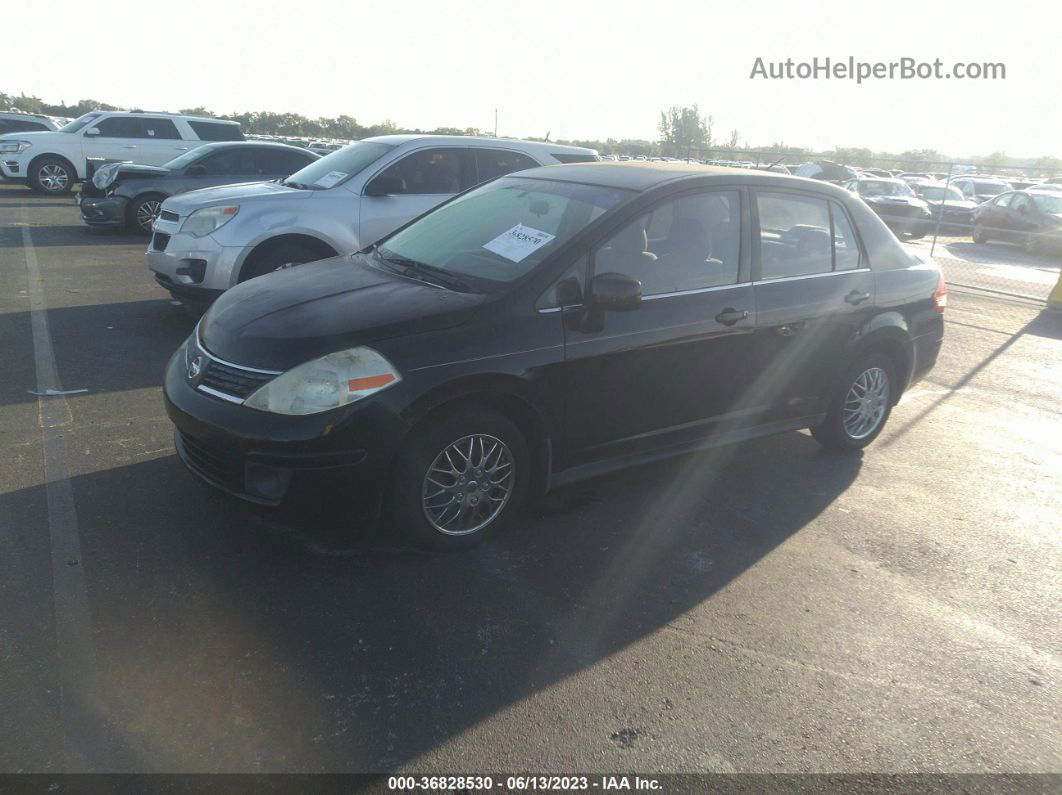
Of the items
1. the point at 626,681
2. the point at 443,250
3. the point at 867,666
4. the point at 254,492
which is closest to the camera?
the point at 626,681

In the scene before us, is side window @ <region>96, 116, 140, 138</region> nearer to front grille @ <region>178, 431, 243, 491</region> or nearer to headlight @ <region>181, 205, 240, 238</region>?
headlight @ <region>181, 205, 240, 238</region>

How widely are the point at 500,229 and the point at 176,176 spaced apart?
9819mm

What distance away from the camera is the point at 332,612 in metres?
3.27

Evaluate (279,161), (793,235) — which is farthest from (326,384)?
(279,161)

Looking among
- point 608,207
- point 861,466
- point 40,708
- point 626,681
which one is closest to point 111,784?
point 40,708

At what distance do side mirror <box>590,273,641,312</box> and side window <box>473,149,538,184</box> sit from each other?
470cm

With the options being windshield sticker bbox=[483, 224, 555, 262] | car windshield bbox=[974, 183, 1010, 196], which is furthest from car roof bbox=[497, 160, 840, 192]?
car windshield bbox=[974, 183, 1010, 196]

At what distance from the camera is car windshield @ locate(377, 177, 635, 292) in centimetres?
402

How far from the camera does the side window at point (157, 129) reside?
1733 centimetres

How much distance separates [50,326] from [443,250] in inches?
188

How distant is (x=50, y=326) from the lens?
7.20 m

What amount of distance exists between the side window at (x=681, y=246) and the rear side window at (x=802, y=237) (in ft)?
0.77

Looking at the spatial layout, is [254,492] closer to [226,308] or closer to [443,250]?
[226,308]

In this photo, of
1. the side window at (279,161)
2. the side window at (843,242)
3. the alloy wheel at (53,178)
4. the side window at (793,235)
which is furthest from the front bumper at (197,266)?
the alloy wheel at (53,178)
